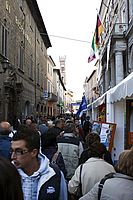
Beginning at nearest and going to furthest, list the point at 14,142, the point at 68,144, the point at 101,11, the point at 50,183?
1. the point at 50,183
2. the point at 14,142
3. the point at 68,144
4. the point at 101,11

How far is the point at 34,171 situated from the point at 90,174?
137 cm

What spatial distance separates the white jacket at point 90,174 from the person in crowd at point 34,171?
127 cm

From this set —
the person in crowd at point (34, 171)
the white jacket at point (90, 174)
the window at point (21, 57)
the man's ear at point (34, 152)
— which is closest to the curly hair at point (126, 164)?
the person in crowd at point (34, 171)

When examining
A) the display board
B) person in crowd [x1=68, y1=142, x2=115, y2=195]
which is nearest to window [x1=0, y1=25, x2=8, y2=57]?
the display board

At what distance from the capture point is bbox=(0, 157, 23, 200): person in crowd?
4.31ft

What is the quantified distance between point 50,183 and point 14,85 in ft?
59.2

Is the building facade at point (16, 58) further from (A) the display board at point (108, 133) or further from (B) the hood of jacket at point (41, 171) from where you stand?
(B) the hood of jacket at point (41, 171)

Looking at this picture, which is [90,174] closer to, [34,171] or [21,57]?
[34,171]

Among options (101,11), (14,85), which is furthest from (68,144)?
(101,11)

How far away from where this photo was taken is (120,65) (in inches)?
950

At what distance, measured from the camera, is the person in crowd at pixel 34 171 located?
2773 millimetres

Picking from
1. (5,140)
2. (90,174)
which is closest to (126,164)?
(90,174)

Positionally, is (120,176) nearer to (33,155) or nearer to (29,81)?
(33,155)

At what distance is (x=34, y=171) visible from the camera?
2.94 metres
